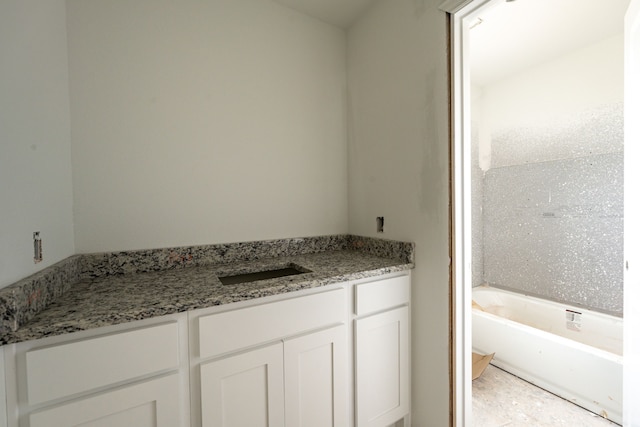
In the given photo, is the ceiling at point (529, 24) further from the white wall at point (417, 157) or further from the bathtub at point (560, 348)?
the bathtub at point (560, 348)

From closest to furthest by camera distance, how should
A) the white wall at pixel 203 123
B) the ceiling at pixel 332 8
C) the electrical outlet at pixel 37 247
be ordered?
1. the electrical outlet at pixel 37 247
2. the white wall at pixel 203 123
3. the ceiling at pixel 332 8

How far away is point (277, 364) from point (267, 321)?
17cm

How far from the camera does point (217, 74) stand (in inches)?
52.6

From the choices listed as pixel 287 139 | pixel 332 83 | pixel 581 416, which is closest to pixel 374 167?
pixel 287 139

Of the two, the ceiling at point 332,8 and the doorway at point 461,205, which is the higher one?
the ceiling at point 332,8

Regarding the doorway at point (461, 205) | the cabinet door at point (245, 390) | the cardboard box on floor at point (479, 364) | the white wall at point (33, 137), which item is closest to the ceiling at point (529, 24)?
the doorway at point (461, 205)

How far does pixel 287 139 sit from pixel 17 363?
1.35 meters

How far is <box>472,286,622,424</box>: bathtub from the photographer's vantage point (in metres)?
1.39

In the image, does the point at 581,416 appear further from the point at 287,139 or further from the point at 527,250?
the point at 287,139

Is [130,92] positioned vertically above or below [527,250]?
above

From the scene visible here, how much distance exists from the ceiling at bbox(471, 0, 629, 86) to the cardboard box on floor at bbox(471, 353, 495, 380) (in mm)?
2098

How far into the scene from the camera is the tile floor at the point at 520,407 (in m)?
1.38
